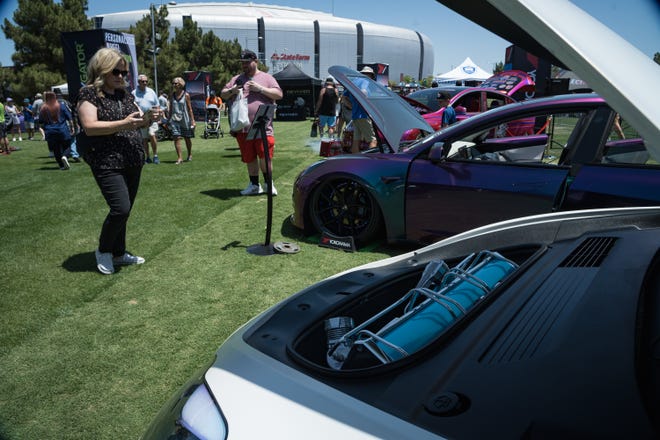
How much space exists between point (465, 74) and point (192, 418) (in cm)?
4028

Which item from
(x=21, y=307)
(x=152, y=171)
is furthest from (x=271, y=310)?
(x=152, y=171)

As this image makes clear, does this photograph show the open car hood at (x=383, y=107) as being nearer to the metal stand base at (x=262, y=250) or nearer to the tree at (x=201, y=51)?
the metal stand base at (x=262, y=250)

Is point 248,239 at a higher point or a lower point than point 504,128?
lower

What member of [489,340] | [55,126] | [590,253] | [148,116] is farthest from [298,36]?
[489,340]

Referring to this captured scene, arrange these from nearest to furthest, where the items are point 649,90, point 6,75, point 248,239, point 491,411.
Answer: point 649,90, point 491,411, point 248,239, point 6,75

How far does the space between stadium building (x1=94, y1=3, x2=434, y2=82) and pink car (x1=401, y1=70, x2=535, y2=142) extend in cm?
5524

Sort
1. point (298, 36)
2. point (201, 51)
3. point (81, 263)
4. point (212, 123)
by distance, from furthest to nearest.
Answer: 1. point (298, 36)
2. point (201, 51)
3. point (212, 123)
4. point (81, 263)

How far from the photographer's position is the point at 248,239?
16.7 feet

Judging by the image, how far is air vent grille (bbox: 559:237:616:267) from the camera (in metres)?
1.54

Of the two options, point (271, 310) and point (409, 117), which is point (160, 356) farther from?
point (409, 117)

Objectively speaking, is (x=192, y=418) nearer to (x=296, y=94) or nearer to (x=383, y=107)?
(x=383, y=107)

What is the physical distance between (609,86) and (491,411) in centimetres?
67

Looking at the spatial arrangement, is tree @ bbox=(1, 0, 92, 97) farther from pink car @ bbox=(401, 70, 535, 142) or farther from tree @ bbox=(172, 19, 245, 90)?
pink car @ bbox=(401, 70, 535, 142)

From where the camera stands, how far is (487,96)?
12.6 m
